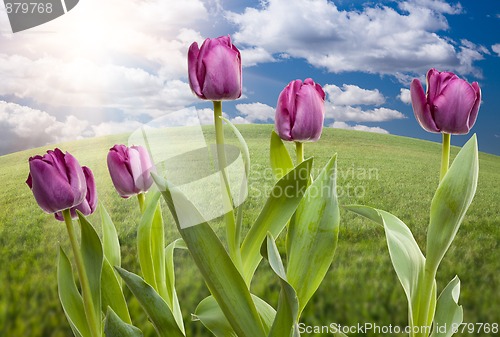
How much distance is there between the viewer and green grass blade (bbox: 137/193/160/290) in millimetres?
1446

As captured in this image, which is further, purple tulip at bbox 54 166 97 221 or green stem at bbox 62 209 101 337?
purple tulip at bbox 54 166 97 221

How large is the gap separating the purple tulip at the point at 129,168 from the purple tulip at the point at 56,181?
0.16 meters

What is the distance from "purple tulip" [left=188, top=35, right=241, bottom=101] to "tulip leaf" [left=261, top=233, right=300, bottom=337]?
35 cm

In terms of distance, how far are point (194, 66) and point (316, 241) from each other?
518 mm

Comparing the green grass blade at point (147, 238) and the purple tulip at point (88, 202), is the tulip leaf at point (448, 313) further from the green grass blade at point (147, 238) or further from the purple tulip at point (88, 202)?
the purple tulip at point (88, 202)

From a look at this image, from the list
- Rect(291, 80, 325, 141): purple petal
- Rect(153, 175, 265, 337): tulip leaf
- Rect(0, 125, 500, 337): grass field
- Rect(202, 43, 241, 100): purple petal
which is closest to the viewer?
Rect(153, 175, 265, 337): tulip leaf

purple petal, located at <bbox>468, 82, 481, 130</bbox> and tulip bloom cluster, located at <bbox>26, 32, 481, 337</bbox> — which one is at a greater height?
purple petal, located at <bbox>468, 82, 481, 130</bbox>

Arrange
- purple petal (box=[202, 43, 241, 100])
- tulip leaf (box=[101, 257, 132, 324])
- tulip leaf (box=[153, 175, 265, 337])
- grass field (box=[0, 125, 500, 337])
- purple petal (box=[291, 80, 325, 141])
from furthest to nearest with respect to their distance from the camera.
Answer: grass field (box=[0, 125, 500, 337]) < tulip leaf (box=[101, 257, 132, 324]) < purple petal (box=[291, 80, 325, 141]) < purple petal (box=[202, 43, 241, 100]) < tulip leaf (box=[153, 175, 265, 337])

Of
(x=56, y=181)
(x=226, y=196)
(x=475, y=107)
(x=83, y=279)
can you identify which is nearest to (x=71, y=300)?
(x=83, y=279)

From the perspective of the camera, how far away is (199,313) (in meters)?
1.58

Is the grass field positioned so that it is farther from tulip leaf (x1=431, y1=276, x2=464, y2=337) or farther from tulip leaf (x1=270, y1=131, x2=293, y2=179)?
tulip leaf (x1=431, y1=276, x2=464, y2=337)

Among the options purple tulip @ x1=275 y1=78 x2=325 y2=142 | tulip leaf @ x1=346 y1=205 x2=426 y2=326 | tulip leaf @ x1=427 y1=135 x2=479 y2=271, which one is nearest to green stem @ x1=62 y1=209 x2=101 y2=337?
purple tulip @ x1=275 y1=78 x2=325 y2=142

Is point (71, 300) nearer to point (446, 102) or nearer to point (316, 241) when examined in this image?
point (316, 241)

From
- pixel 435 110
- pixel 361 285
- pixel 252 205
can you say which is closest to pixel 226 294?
pixel 435 110
